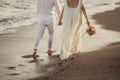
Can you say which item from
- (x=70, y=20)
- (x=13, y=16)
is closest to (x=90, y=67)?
(x=70, y=20)

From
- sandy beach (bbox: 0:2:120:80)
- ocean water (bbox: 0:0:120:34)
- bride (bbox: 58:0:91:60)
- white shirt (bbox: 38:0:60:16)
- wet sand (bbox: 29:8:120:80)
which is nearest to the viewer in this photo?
wet sand (bbox: 29:8:120:80)

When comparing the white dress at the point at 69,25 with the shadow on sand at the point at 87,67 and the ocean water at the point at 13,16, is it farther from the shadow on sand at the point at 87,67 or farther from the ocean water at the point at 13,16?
the ocean water at the point at 13,16

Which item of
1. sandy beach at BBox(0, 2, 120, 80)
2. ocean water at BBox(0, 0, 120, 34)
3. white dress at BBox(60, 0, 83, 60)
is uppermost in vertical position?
white dress at BBox(60, 0, 83, 60)

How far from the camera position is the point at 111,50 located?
895cm

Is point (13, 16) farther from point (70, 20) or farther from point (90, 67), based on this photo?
point (90, 67)

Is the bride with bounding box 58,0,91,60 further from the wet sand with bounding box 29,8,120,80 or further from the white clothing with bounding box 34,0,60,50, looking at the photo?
the white clothing with bounding box 34,0,60,50

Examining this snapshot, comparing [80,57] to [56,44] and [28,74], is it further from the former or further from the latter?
[56,44]

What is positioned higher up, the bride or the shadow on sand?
the bride

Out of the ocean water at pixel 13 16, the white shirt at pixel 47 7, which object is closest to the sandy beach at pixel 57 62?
the white shirt at pixel 47 7

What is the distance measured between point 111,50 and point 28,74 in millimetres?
1945

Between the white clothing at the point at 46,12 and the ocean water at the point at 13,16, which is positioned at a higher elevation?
the white clothing at the point at 46,12

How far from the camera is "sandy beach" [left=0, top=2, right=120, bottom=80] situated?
7.61m

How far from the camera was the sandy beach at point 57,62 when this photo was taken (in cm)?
761

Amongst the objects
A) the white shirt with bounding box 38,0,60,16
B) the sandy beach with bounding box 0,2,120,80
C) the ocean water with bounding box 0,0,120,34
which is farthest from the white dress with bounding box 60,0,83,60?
the ocean water with bounding box 0,0,120,34
